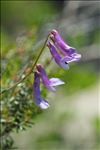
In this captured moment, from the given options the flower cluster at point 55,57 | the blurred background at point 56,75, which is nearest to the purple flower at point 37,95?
the flower cluster at point 55,57

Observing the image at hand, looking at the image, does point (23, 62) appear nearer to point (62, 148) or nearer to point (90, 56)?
point (62, 148)

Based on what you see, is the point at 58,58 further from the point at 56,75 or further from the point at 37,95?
the point at 56,75

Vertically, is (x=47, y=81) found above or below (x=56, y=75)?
below

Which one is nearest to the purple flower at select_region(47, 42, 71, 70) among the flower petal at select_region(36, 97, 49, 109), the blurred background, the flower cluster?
the flower cluster

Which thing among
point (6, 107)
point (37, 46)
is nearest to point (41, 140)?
point (37, 46)

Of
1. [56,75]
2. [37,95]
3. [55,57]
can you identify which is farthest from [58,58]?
[56,75]

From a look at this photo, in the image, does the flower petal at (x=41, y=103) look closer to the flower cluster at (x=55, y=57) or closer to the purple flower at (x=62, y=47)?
the flower cluster at (x=55, y=57)

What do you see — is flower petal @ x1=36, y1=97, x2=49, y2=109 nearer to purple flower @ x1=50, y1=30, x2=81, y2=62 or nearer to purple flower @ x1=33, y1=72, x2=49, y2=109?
purple flower @ x1=33, y1=72, x2=49, y2=109

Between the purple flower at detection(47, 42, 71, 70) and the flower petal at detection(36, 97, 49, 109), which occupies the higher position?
the purple flower at detection(47, 42, 71, 70)

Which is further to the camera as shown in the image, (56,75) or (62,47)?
(56,75)
